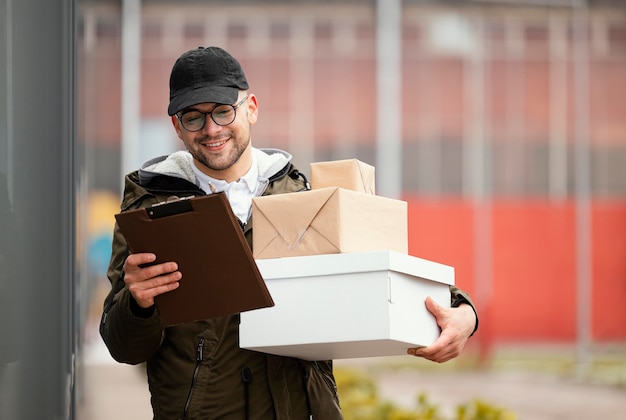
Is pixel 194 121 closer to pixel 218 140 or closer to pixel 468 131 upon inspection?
pixel 218 140

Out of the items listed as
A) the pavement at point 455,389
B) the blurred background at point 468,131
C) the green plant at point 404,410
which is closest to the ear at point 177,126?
the green plant at point 404,410

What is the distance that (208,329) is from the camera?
102 inches

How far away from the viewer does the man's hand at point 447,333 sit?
8.42 feet

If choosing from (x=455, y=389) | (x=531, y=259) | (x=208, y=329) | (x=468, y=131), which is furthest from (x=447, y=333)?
(x=531, y=259)

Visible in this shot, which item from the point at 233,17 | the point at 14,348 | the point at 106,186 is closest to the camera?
the point at 14,348

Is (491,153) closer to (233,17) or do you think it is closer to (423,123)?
(423,123)

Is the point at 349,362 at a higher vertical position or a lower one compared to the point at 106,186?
lower

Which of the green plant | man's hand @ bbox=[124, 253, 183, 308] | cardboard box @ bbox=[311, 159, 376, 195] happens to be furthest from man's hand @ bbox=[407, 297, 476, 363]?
the green plant

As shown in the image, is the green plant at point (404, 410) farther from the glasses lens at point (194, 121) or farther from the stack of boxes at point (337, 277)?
the glasses lens at point (194, 121)

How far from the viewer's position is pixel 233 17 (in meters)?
16.0

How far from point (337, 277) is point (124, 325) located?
0.45 meters

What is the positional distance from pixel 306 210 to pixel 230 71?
364 millimetres

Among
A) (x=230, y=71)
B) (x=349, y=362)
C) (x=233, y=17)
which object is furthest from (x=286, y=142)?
(x=230, y=71)

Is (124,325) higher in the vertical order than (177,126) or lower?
lower
